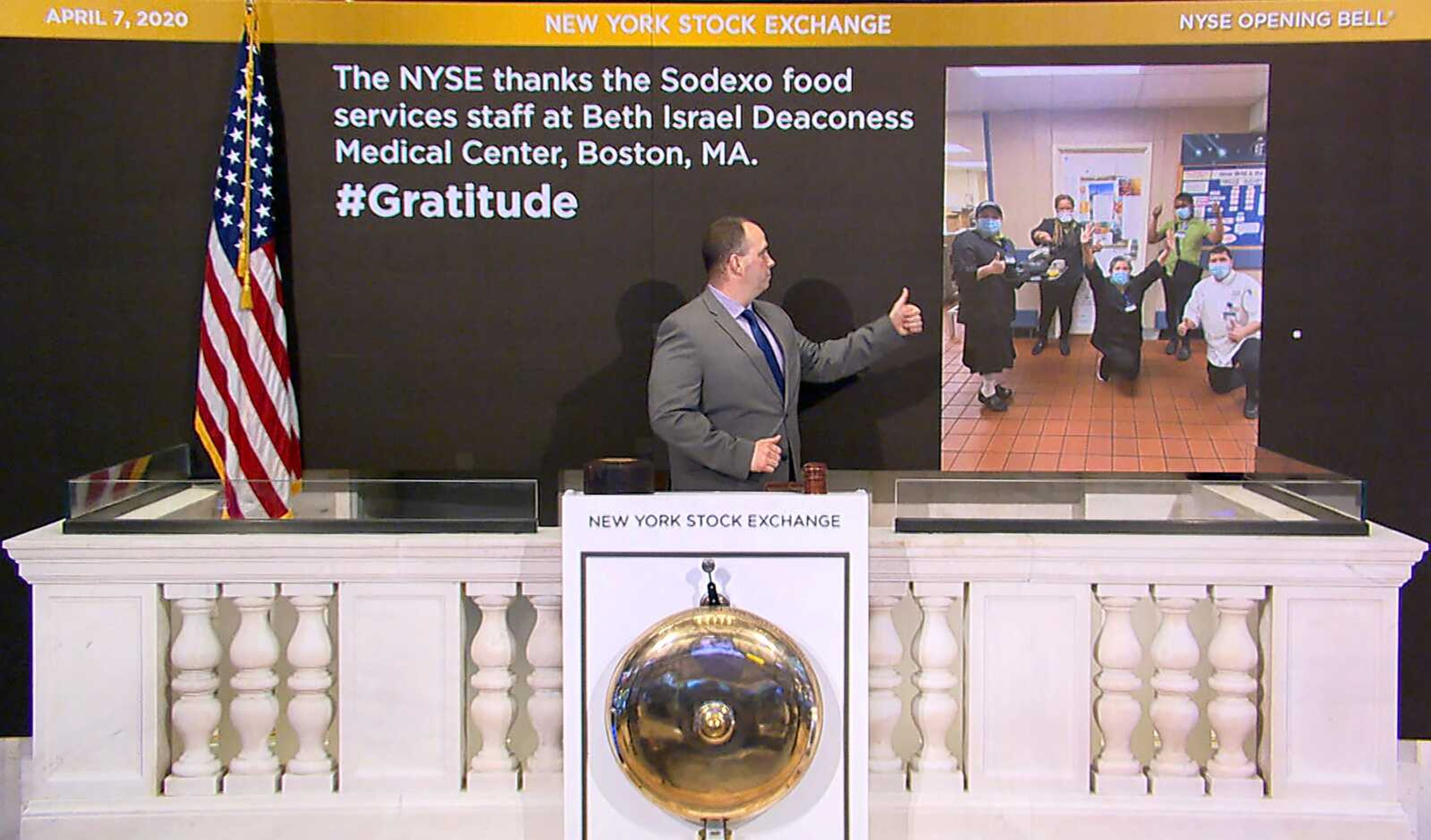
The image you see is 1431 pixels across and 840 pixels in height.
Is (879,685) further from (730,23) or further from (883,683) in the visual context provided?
(730,23)

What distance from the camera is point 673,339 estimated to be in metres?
4.45

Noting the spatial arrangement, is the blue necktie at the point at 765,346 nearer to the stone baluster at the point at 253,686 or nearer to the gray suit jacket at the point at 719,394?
the gray suit jacket at the point at 719,394

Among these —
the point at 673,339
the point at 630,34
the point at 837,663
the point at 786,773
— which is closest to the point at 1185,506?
the point at 837,663

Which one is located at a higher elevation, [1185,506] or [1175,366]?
[1175,366]

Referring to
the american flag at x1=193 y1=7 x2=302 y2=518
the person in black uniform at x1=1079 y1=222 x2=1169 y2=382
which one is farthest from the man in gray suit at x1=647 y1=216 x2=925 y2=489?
the american flag at x1=193 y1=7 x2=302 y2=518

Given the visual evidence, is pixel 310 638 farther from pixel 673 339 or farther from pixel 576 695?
pixel 673 339

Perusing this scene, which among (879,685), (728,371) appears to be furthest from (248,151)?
(879,685)

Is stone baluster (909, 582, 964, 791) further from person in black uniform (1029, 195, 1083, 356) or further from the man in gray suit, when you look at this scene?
person in black uniform (1029, 195, 1083, 356)

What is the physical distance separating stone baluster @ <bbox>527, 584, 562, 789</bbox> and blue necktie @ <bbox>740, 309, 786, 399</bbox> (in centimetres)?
164

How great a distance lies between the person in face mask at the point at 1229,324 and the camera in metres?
4.88

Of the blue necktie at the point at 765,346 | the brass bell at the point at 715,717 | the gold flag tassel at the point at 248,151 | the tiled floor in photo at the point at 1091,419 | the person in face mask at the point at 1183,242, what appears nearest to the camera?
the brass bell at the point at 715,717

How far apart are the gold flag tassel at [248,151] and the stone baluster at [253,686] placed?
1.90m

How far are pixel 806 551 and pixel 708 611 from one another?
225mm

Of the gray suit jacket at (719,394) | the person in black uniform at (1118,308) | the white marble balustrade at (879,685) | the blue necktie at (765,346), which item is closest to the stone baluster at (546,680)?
the white marble balustrade at (879,685)
